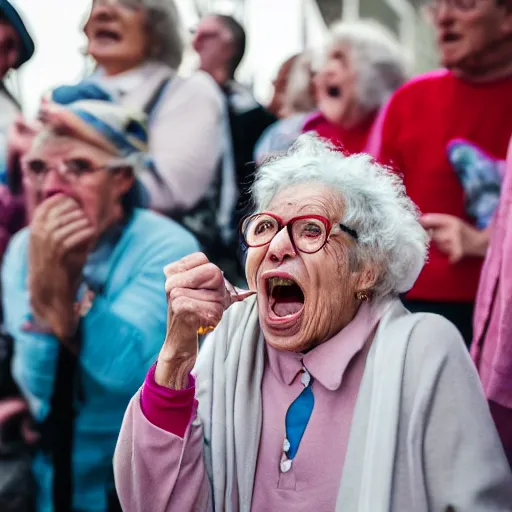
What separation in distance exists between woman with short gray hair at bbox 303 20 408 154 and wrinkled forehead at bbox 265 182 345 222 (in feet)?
2.92

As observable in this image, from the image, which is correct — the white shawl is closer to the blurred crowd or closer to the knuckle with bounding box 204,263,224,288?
the knuckle with bounding box 204,263,224,288

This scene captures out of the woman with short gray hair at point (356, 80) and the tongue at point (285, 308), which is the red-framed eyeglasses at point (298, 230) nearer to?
the tongue at point (285, 308)

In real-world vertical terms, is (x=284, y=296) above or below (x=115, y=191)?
above

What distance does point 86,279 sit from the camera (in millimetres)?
2514

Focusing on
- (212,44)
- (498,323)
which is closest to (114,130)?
(212,44)

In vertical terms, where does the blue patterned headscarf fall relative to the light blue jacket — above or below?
above

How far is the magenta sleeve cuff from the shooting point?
1.41m

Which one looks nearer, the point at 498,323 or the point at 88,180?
the point at 498,323

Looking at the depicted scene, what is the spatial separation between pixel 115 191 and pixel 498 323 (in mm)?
1338

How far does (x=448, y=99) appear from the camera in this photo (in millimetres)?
2172

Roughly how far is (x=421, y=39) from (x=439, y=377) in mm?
1850

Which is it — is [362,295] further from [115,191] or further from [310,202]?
[115,191]

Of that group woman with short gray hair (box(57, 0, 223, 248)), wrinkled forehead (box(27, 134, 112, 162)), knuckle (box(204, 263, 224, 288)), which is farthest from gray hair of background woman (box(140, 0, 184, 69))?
knuckle (box(204, 263, 224, 288))

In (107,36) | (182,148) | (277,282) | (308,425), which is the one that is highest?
(107,36)
